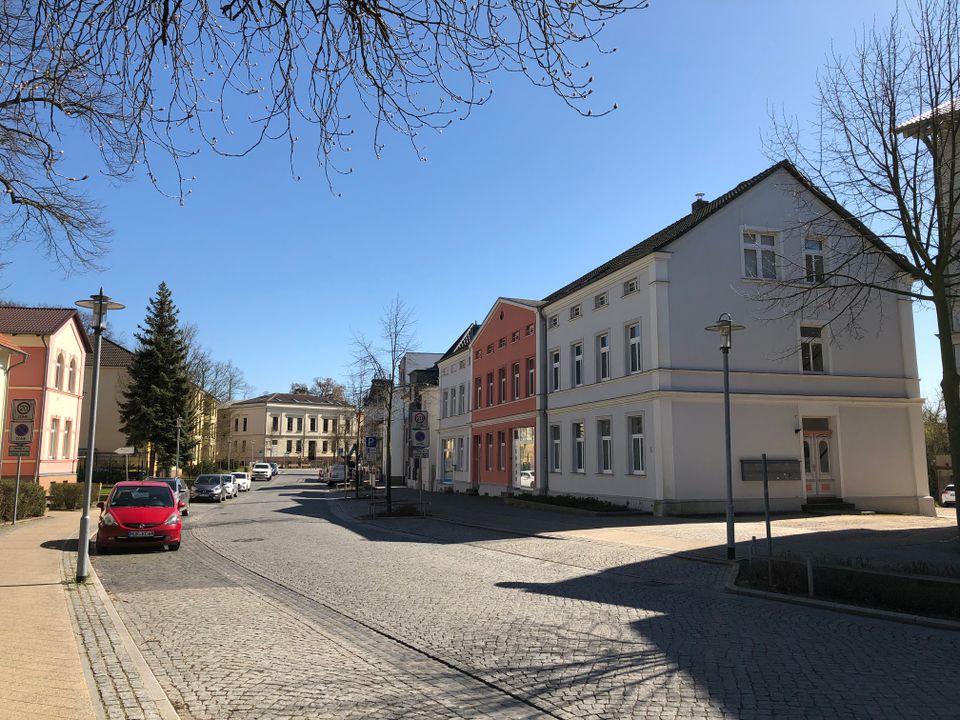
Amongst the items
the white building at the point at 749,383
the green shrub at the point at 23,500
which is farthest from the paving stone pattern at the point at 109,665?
the white building at the point at 749,383

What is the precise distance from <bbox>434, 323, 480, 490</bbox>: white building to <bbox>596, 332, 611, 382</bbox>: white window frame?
18404 millimetres

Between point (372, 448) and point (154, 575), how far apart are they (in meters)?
17.0

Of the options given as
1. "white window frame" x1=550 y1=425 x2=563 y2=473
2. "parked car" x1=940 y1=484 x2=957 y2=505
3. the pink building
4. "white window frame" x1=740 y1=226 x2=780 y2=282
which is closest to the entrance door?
"white window frame" x1=740 y1=226 x2=780 y2=282

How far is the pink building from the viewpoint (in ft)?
116

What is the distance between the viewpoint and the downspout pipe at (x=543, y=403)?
3478cm

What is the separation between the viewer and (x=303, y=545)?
18.0 meters

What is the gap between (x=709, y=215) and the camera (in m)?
26.8

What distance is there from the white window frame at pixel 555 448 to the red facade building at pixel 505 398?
5.52ft

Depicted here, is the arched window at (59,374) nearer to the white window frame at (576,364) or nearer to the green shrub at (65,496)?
the green shrub at (65,496)

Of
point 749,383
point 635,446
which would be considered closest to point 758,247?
point 749,383

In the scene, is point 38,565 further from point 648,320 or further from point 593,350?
point 593,350

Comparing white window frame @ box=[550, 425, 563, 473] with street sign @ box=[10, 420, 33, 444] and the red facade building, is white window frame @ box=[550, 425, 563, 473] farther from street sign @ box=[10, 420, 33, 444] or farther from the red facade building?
street sign @ box=[10, 420, 33, 444]

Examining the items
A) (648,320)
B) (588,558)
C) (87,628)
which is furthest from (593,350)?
(87,628)

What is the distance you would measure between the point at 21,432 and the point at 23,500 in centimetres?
370
